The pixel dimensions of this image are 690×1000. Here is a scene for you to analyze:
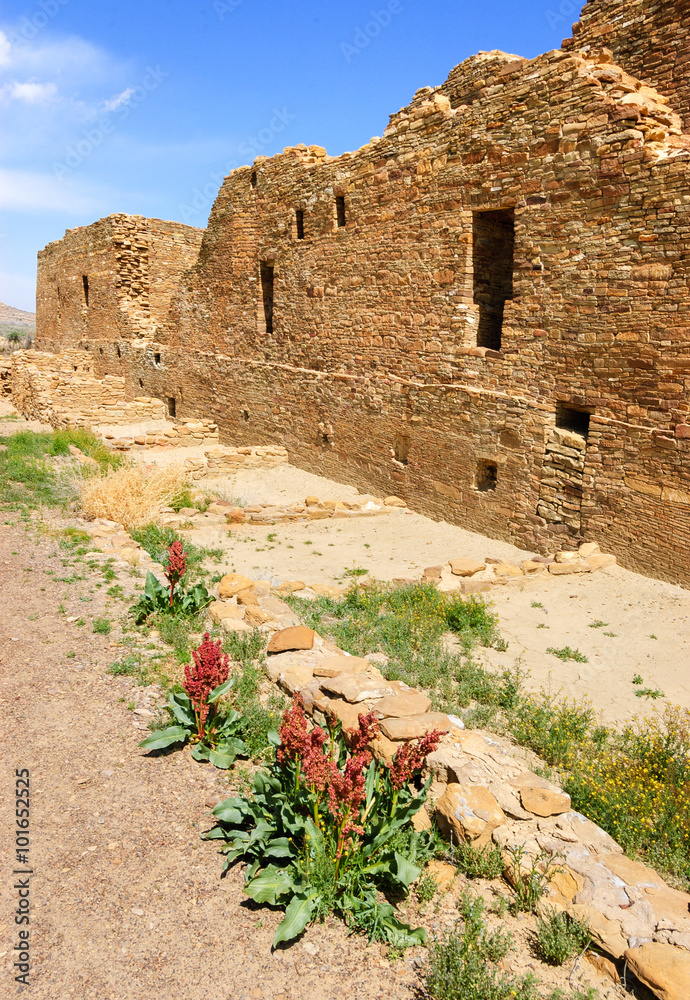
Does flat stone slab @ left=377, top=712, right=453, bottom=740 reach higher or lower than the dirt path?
higher

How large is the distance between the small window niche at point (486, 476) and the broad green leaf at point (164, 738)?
6.95 metres

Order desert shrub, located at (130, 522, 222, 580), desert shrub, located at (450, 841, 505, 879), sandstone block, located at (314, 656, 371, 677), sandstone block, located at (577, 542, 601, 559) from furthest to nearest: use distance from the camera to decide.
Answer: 1. sandstone block, located at (577, 542, 601, 559)
2. desert shrub, located at (130, 522, 222, 580)
3. sandstone block, located at (314, 656, 371, 677)
4. desert shrub, located at (450, 841, 505, 879)

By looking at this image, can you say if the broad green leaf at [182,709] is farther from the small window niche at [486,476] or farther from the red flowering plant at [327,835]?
the small window niche at [486,476]

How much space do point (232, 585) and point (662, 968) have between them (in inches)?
200

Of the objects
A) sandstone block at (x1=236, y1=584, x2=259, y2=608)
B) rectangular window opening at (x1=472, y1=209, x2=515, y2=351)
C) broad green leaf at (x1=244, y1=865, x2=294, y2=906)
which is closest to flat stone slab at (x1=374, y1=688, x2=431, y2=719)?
broad green leaf at (x1=244, y1=865, x2=294, y2=906)

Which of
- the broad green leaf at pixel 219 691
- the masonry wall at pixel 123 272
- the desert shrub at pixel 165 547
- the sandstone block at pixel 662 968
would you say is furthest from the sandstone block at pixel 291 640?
the masonry wall at pixel 123 272

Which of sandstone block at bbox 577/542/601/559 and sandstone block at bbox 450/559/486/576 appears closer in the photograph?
sandstone block at bbox 450/559/486/576

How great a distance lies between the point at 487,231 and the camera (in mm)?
10438

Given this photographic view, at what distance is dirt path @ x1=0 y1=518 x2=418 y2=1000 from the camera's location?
2.81 metres

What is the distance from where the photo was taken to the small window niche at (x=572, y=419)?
29.5 feet

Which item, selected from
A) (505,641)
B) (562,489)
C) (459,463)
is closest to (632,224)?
(562,489)

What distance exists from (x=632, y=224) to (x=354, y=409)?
6307 mm

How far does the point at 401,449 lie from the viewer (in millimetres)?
12055

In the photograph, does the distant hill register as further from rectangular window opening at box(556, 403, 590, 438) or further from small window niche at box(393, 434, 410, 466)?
rectangular window opening at box(556, 403, 590, 438)
